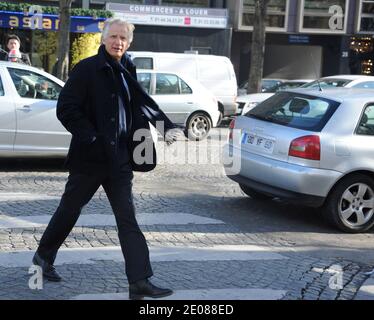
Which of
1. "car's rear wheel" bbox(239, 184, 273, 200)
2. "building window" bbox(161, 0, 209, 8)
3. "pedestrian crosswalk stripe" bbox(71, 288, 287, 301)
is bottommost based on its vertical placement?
"car's rear wheel" bbox(239, 184, 273, 200)

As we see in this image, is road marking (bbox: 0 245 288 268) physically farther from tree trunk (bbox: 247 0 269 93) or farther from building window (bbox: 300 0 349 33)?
building window (bbox: 300 0 349 33)

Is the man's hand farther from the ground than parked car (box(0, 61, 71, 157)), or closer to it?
farther from the ground

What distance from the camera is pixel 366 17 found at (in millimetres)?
30922

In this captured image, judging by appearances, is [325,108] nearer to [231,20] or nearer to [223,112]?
[223,112]

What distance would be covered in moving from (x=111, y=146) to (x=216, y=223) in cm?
296

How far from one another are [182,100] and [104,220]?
25.9ft

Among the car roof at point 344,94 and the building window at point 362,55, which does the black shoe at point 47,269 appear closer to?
the car roof at point 344,94

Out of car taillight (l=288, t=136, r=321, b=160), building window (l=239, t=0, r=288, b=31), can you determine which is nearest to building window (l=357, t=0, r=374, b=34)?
building window (l=239, t=0, r=288, b=31)

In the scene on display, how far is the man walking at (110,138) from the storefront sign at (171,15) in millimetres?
21675

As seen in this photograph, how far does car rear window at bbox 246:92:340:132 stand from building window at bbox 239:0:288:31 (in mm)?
21976

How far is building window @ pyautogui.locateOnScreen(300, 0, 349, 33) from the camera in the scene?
99.0 ft

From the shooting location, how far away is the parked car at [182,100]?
46.6ft

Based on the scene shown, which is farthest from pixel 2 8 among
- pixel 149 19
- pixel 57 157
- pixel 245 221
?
pixel 245 221

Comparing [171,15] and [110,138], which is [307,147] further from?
[171,15]
